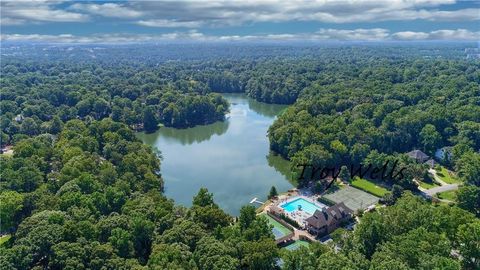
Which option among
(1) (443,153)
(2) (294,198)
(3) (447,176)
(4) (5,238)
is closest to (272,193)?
(2) (294,198)

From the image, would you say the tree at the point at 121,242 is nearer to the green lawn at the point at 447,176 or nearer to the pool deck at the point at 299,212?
the pool deck at the point at 299,212

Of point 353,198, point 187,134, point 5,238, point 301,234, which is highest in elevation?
point 353,198

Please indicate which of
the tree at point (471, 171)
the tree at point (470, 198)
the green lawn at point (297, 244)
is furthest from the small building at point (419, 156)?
the green lawn at point (297, 244)

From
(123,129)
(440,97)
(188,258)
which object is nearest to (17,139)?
(123,129)

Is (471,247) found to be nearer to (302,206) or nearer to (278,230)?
(278,230)

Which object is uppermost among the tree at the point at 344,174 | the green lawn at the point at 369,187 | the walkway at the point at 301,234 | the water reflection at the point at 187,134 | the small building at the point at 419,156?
the small building at the point at 419,156

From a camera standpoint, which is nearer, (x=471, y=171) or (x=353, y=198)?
(x=353, y=198)

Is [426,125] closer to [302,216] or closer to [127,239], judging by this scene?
[302,216]
